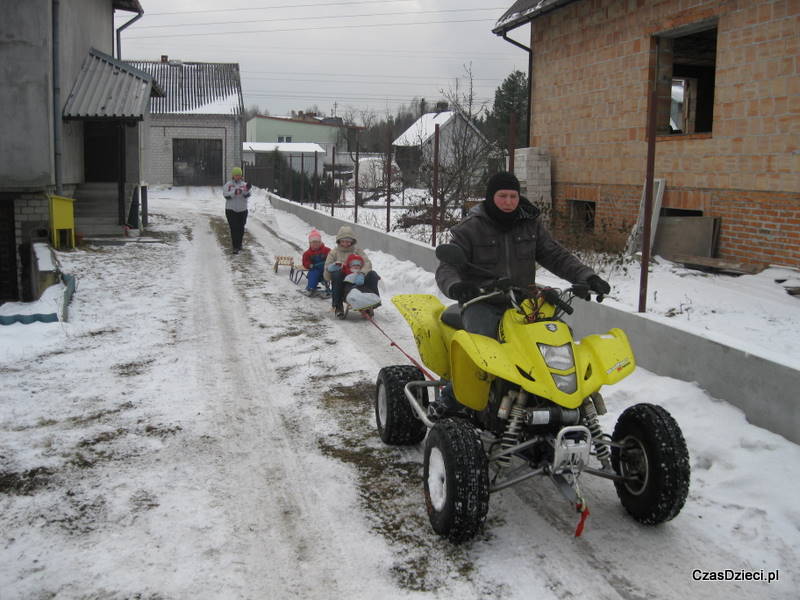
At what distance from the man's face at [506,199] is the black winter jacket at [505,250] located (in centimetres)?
13

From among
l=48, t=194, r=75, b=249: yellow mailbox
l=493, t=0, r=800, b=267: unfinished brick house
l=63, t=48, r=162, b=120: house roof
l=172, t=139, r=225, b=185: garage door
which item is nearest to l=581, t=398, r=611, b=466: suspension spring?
l=493, t=0, r=800, b=267: unfinished brick house

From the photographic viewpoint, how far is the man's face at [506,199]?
455 cm

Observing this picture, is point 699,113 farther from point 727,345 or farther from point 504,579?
point 504,579

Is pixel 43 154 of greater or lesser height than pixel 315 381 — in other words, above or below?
above

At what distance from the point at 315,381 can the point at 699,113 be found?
45.9 feet

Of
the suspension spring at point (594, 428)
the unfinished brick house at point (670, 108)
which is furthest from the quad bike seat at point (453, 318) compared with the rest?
the unfinished brick house at point (670, 108)

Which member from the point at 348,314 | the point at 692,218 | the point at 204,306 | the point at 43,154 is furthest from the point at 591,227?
the point at 43,154

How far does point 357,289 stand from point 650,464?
233 inches

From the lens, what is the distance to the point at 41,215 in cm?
1459

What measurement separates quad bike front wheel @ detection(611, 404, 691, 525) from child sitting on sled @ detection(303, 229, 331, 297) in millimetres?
7040

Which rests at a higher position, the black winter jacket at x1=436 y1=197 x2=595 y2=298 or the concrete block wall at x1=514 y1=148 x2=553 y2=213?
the concrete block wall at x1=514 y1=148 x2=553 y2=213

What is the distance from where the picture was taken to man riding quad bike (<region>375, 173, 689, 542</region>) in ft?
12.3

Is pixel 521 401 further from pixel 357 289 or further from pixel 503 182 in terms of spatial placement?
pixel 357 289

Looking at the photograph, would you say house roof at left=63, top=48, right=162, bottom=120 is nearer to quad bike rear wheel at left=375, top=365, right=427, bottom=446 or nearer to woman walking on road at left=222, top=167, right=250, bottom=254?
woman walking on road at left=222, top=167, right=250, bottom=254
